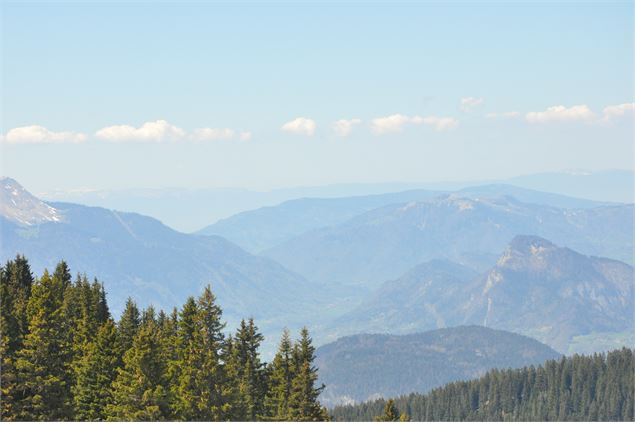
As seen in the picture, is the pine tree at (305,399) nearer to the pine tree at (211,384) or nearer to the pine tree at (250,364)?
the pine tree at (211,384)

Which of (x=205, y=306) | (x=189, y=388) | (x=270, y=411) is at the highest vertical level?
(x=205, y=306)

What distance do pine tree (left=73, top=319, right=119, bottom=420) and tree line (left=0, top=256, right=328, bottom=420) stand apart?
78 mm

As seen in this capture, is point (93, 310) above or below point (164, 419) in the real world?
above

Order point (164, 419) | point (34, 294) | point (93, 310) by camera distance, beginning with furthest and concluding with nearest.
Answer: point (93, 310)
point (34, 294)
point (164, 419)

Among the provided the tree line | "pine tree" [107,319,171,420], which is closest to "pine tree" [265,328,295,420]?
the tree line

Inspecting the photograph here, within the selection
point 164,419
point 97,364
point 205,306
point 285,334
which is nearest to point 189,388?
point 164,419

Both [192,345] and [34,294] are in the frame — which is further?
[34,294]

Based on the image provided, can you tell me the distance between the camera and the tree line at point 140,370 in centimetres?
5697

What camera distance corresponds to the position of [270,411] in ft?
251

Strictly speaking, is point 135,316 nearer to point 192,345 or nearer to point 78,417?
point 78,417

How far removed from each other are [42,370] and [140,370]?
10140 millimetres

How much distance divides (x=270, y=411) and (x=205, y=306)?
1756cm

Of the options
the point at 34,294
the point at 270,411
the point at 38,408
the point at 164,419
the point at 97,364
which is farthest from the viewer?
the point at 270,411

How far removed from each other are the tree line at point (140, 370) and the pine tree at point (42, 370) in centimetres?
8
